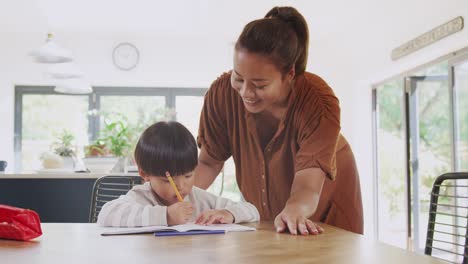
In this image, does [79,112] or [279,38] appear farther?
[79,112]

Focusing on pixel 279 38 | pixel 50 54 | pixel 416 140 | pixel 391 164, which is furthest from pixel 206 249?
pixel 391 164

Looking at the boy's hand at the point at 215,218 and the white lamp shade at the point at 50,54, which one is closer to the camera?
the boy's hand at the point at 215,218

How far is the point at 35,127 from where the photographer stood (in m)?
7.09

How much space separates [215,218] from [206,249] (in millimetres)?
383

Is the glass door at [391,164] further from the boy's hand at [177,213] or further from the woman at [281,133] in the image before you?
the boy's hand at [177,213]

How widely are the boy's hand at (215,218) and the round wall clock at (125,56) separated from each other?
5949mm

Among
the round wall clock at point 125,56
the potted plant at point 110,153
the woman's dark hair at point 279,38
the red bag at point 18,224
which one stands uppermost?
the round wall clock at point 125,56

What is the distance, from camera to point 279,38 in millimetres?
1360

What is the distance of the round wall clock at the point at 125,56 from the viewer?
704 centimetres

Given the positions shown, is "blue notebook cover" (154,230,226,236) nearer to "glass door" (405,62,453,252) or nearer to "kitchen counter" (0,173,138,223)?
"kitchen counter" (0,173,138,223)

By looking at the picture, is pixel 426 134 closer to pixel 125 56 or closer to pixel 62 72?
pixel 62 72

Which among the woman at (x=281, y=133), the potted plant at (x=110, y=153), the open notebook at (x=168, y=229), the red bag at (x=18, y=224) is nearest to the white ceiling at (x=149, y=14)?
the potted plant at (x=110, y=153)

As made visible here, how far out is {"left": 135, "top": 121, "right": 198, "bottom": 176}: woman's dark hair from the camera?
1418 millimetres

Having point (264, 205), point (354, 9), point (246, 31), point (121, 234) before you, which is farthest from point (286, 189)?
point (354, 9)
